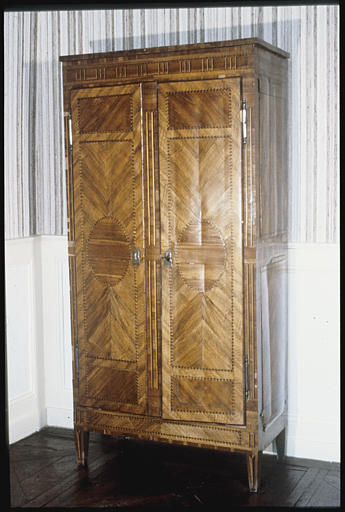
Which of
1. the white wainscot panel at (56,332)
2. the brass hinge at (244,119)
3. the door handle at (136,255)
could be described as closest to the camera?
the brass hinge at (244,119)

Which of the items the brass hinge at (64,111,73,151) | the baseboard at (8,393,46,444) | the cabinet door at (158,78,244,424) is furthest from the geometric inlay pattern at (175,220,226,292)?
the baseboard at (8,393,46,444)

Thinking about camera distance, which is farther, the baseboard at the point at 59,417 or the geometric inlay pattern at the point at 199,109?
the baseboard at the point at 59,417

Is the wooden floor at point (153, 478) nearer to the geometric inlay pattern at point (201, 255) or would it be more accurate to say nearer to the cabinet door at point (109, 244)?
the cabinet door at point (109, 244)

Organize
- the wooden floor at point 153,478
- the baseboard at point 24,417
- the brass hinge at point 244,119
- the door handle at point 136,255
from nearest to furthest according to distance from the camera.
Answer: the brass hinge at point 244,119, the wooden floor at point 153,478, the door handle at point 136,255, the baseboard at point 24,417

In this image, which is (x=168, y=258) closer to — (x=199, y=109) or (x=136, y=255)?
(x=136, y=255)

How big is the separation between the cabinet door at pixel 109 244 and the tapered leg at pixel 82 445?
0.17 metres

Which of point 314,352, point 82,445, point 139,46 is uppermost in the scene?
point 139,46

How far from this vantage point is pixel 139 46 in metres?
3.34

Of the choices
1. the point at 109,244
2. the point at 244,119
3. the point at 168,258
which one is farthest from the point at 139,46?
the point at 168,258

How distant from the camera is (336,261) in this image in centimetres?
310

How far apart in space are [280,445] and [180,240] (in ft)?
3.72

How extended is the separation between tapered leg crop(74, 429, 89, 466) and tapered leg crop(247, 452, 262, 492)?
31.1 inches

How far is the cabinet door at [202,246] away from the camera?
2709 mm

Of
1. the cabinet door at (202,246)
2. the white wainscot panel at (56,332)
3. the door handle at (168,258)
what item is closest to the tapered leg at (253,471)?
the cabinet door at (202,246)
